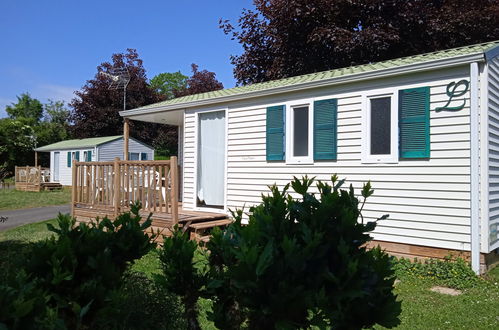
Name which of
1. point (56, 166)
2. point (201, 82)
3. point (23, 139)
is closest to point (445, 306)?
point (56, 166)

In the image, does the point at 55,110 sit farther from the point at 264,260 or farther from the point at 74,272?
the point at 264,260

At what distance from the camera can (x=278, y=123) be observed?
714 centimetres

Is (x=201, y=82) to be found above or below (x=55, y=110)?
above

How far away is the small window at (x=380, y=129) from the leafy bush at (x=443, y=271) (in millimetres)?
1550

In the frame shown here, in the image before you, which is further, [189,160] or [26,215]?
[26,215]

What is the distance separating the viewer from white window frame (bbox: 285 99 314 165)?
6.73 m

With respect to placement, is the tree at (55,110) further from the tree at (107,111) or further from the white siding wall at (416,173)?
the white siding wall at (416,173)

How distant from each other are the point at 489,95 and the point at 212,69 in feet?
91.0

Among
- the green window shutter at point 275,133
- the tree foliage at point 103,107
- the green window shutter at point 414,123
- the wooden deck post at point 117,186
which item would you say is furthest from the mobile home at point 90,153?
the green window shutter at point 414,123

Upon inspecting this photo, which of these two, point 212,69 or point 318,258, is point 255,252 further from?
point 212,69

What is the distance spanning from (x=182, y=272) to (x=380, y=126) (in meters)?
4.87

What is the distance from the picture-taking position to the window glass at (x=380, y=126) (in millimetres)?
5922

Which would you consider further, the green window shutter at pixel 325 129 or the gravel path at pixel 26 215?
the gravel path at pixel 26 215

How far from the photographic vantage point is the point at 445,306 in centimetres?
412
